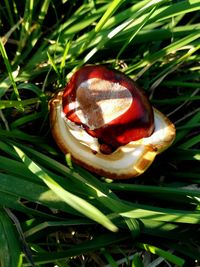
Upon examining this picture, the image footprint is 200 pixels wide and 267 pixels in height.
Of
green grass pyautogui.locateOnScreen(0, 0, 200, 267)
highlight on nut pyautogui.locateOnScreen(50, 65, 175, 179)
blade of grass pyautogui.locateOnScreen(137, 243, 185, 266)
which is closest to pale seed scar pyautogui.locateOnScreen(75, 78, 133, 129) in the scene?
highlight on nut pyautogui.locateOnScreen(50, 65, 175, 179)

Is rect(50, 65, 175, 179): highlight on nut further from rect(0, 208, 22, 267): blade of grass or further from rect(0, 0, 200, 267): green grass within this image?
rect(0, 208, 22, 267): blade of grass

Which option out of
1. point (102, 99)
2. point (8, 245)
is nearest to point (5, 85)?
point (102, 99)

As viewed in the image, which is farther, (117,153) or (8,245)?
(117,153)

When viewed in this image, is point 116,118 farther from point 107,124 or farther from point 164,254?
point 164,254

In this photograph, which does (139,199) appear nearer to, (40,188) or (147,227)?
(147,227)

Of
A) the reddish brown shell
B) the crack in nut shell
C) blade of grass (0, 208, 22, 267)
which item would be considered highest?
the reddish brown shell

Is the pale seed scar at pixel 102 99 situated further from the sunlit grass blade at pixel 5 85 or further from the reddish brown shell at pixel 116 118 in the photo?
the sunlit grass blade at pixel 5 85

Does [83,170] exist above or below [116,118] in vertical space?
below

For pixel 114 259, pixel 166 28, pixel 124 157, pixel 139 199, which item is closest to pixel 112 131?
pixel 124 157
